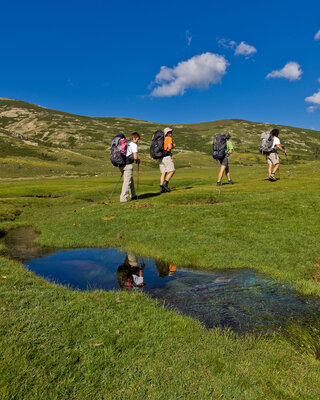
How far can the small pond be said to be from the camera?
7.30 meters

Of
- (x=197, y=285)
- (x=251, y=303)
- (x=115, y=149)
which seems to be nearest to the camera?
(x=251, y=303)

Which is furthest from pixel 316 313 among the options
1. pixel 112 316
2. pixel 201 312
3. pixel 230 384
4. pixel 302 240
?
pixel 302 240

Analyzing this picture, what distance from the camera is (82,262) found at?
12.1 metres

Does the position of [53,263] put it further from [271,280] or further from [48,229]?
[271,280]

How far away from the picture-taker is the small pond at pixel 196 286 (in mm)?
7301

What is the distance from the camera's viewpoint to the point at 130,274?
10.5 meters

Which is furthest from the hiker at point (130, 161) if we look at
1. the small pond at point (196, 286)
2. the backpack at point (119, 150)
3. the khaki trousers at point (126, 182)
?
the small pond at point (196, 286)

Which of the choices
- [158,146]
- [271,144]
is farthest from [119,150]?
[271,144]

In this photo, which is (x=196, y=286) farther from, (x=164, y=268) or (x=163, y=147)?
(x=163, y=147)

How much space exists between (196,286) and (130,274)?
2.60 m

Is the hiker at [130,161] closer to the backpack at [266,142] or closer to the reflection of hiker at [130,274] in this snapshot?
the reflection of hiker at [130,274]

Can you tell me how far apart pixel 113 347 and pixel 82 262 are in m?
7.06

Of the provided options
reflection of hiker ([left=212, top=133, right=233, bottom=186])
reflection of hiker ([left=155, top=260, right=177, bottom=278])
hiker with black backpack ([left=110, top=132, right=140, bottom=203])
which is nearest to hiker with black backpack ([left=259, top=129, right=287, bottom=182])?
reflection of hiker ([left=212, top=133, right=233, bottom=186])

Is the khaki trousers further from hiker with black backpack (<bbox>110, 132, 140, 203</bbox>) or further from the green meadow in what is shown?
the green meadow
